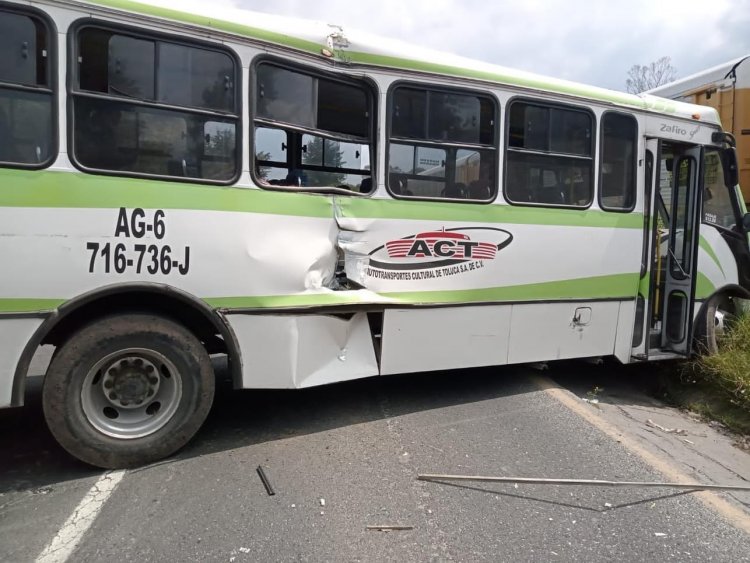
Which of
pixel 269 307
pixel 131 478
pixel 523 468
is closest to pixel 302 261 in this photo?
pixel 269 307

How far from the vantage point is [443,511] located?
10.4ft

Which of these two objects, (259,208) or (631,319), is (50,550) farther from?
(631,319)

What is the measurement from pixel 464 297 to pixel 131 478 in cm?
290

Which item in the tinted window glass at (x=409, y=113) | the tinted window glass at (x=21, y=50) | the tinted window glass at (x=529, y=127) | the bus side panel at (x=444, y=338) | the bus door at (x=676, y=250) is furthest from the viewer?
the bus door at (x=676, y=250)

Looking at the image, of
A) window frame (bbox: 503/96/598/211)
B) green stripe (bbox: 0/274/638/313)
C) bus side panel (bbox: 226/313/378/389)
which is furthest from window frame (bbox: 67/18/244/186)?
window frame (bbox: 503/96/598/211)

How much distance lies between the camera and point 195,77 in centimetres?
368

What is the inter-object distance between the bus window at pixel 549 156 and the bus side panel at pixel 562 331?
1010 mm

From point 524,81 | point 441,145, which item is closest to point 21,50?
point 441,145

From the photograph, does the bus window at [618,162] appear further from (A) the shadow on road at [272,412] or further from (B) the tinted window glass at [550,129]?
(A) the shadow on road at [272,412]

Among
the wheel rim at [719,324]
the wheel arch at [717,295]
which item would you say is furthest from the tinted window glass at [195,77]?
the wheel rim at [719,324]

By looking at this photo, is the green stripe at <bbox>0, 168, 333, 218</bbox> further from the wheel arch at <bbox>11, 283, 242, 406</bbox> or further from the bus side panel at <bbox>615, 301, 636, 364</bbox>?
the bus side panel at <bbox>615, 301, 636, 364</bbox>

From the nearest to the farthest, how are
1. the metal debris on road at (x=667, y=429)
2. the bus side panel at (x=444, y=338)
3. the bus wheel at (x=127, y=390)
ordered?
the bus wheel at (x=127, y=390) < the bus side panel at (x=444, y=338) < the metal debris on road at (x=667, y=429)

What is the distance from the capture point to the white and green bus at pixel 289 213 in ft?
10.9

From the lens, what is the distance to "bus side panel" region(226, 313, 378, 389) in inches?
155
